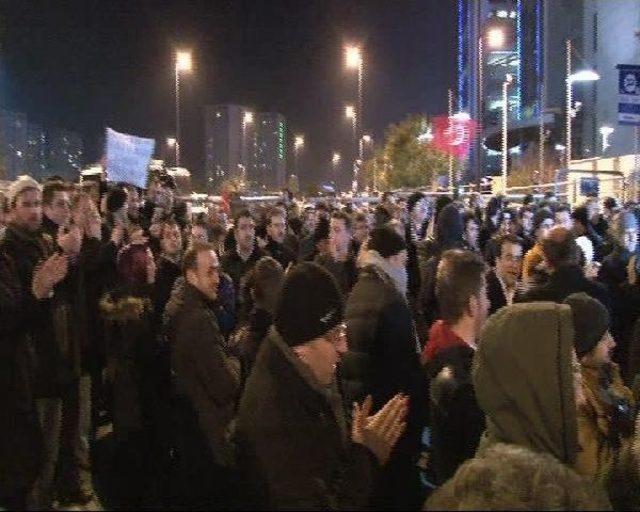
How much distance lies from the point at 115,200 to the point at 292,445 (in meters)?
7.26

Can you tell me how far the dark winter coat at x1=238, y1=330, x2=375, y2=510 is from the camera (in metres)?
2.60

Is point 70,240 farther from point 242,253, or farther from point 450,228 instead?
point 450,228

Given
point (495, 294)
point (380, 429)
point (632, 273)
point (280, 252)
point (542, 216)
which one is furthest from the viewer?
point (542, 216)

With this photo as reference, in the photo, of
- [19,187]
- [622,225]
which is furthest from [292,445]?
[622,225]

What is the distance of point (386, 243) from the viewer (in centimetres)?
580

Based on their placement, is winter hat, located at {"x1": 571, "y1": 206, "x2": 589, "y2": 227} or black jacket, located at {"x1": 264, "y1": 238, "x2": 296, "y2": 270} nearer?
black jacket, located at {"x1": 264, "y1": 238, "x2": 296, "y2": 270}

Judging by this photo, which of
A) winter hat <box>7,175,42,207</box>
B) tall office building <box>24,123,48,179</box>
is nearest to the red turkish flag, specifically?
winter hat <box>7,175,42,207</box>

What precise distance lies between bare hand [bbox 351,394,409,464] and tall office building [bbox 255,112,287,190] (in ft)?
439

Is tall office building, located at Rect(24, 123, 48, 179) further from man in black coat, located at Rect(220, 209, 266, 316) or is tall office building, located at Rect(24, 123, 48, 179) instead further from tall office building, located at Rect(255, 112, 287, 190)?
man in black coat, located at Rect(220, 209, 266, 316)

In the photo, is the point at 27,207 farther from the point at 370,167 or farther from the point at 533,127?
the point at 533,127

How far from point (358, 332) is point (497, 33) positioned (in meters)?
29.7

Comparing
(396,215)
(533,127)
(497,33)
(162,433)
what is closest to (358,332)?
(162,433)

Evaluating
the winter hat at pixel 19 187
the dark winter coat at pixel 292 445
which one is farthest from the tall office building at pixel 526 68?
the dark winter coat at pixel 292 445

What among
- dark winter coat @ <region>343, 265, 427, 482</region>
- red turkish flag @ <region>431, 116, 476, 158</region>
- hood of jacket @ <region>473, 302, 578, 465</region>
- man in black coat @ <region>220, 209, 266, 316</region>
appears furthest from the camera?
red turkish flag @ <region>431, 116, 476, 158</region>
